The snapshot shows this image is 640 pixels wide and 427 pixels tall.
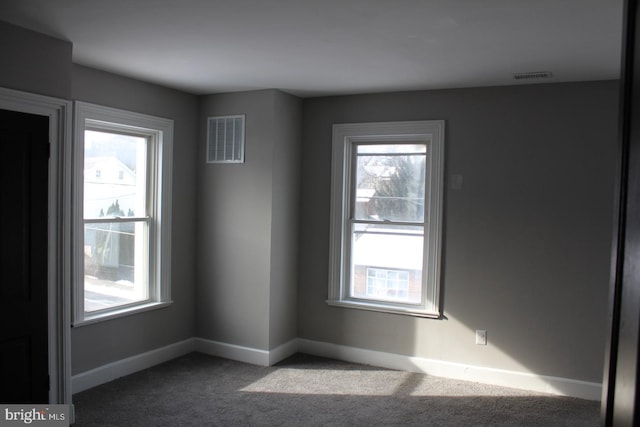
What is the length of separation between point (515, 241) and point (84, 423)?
133 inches

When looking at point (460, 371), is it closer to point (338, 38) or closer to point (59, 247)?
point (338, 38)

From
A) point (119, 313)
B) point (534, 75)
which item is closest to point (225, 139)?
point (119, 313)

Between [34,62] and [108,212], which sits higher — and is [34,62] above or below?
above

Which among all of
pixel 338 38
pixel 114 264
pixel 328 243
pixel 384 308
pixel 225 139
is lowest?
pixel 384 308

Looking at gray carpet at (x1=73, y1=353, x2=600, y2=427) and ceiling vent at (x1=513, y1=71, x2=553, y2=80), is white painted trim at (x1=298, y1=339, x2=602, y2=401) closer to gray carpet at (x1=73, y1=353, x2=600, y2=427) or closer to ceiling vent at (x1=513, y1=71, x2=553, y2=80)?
gray carpet at (x1=73, y1=353, x2=600, y2=427)

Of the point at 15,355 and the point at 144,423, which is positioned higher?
the point at 15,355

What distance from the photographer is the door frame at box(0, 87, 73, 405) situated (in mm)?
3115

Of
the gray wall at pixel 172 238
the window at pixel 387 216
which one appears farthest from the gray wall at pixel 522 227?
the gray wall at pixel 172 238

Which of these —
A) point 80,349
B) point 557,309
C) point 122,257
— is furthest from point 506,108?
point 80,349

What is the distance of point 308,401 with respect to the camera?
3.79 meters

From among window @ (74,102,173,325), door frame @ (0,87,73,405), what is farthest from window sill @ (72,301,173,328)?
door frame @ (0,87,73,405)

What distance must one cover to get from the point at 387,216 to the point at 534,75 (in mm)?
1685

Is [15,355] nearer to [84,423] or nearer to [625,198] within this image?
[84,423]

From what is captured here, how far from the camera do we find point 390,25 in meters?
2.73
